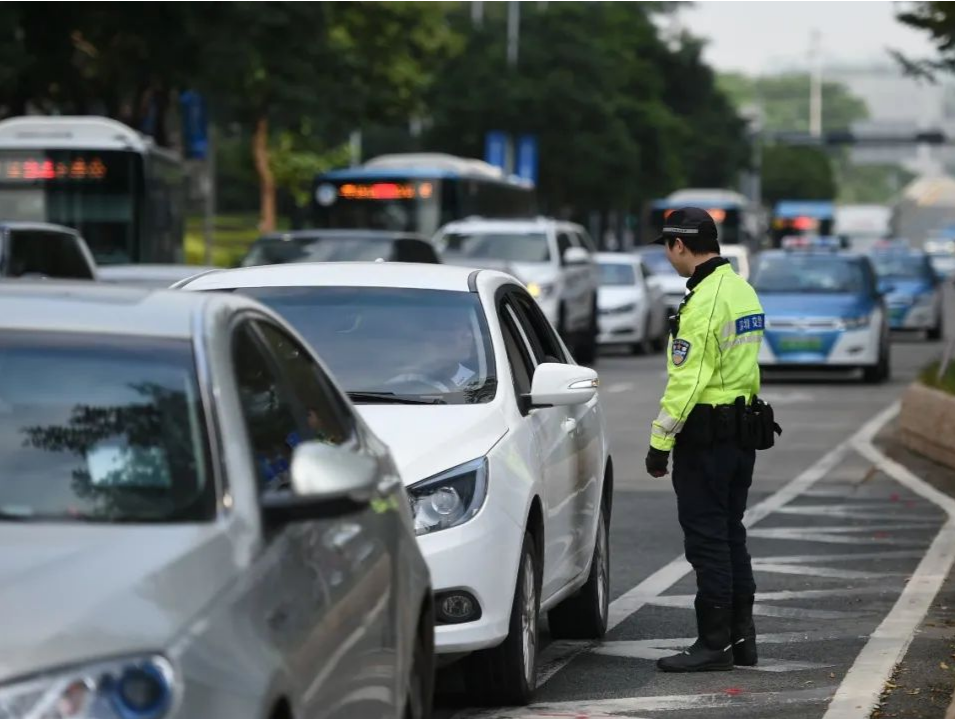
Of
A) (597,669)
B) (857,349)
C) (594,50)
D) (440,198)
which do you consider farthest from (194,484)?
(594,50)

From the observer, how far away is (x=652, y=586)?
11523 millimetres

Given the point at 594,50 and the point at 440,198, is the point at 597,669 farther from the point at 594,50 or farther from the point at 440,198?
the point at 594,50

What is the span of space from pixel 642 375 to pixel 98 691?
2867 centimetres

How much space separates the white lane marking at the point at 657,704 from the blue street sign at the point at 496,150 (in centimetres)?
5716

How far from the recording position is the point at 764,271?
31.2m

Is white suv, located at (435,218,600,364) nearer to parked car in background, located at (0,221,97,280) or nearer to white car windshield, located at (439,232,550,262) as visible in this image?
white car windshield, located at (439,232,550,262)

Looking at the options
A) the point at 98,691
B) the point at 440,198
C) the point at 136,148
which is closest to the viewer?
the point at 98,691

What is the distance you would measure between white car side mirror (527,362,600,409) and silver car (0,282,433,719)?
2549mm

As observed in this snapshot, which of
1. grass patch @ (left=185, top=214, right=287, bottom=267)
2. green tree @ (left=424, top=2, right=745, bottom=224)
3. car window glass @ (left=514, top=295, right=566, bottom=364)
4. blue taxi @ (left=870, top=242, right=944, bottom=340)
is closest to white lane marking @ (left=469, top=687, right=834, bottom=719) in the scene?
car window glass @ (left=514, top=295, right=566, bottom=364)

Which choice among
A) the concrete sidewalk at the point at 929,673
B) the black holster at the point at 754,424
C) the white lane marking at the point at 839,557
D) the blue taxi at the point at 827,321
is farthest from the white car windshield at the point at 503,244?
the black holster at the point at 754,424

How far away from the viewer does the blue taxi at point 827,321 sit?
97.3 feet

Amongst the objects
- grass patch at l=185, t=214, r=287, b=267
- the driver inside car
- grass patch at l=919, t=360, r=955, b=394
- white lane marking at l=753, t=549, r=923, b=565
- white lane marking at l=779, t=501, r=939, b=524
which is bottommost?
grass patch at l=185, t=214, r=287, b=267

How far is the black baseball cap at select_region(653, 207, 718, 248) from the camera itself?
8992 mm

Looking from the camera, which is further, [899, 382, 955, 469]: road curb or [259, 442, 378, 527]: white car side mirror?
[899, 382, 955, 469]: road curb
